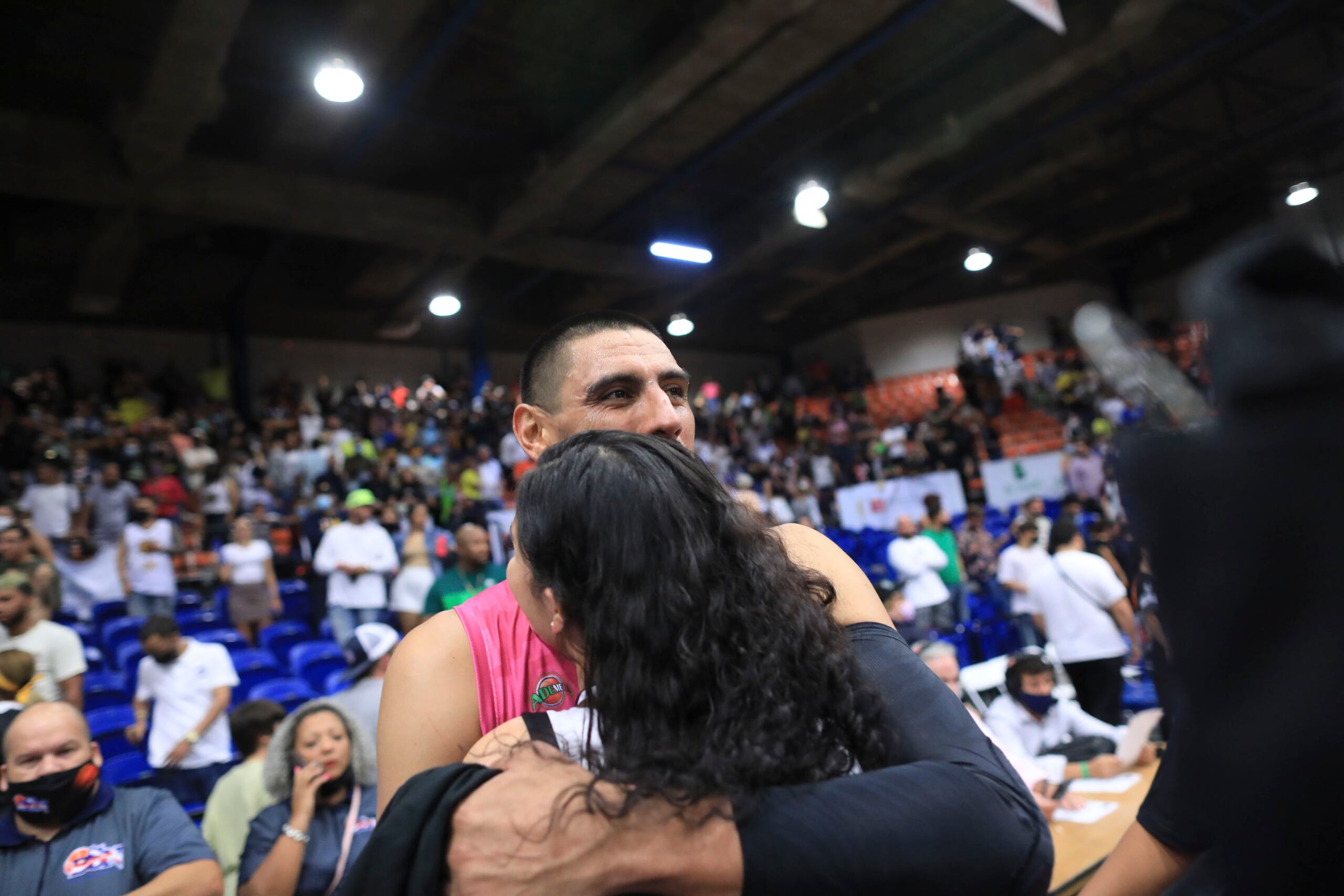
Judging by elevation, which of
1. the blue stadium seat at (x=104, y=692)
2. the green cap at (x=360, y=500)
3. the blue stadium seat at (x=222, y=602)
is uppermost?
the green cap at (x=360, y=500)

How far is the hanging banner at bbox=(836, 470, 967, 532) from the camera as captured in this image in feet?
37.5

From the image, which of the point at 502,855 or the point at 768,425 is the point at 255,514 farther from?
the point at 768,425

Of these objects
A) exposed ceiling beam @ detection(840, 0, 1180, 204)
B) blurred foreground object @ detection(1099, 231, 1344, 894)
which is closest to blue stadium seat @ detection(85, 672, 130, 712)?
blurred foreground object @ detection(1099, 231, 1344, 894)

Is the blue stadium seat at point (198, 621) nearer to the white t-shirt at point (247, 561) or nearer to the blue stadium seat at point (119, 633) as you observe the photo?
the blue stadium seat at point (119, 633)

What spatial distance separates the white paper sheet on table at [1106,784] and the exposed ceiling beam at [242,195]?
31.8 ft

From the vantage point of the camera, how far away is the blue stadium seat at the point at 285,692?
5.57 m

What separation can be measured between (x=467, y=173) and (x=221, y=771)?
859 cm

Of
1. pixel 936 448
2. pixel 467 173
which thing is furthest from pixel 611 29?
pixel 936 448

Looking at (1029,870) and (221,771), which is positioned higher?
(1029,870)

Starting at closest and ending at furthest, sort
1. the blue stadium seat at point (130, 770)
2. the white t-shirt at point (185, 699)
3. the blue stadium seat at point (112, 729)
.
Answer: the blue stadium seat at point (130, 770) → the white t-shirt at point (185, 699) → the blue stadium seat at point (112, 729)

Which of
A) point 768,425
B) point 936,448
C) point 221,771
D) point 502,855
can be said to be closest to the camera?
point 502,855

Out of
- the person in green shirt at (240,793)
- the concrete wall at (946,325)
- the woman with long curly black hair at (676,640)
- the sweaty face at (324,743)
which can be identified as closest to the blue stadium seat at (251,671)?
the person in green shirt at (240,793)

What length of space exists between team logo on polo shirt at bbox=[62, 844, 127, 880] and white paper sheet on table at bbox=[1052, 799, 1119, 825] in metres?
3.53

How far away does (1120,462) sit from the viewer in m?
0.84
